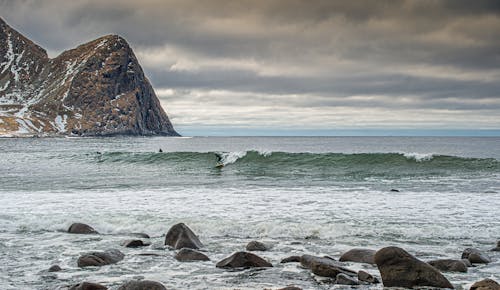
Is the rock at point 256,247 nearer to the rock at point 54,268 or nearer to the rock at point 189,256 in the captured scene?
the rock at point 189,256

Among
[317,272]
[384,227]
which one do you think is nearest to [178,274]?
[317,272]

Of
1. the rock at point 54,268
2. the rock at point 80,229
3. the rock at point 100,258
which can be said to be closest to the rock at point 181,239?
the rock at point 100,258

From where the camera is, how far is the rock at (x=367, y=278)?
7740 mm

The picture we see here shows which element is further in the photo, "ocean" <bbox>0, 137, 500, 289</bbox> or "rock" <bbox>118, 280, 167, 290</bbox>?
"ocean" <bbox>0, 137, 500, 289</bbox>

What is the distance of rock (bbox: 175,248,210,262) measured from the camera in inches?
363

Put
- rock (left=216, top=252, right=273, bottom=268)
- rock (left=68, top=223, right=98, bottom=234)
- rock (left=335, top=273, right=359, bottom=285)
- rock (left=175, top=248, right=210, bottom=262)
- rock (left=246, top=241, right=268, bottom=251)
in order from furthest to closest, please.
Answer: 1. rock (left=68, top=223, right=98, bottom=234)
2. rock (left=246, top=241, right=268, bottom=251)
3. rock (left=175, top=248, right=210, bottom=262)
4. rock (left=216, top=252, right=273, bottom=268)
5. rock (left=335, top=273, right=359, bottom=285)

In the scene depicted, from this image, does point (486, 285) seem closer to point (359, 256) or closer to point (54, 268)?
point (359, 256)

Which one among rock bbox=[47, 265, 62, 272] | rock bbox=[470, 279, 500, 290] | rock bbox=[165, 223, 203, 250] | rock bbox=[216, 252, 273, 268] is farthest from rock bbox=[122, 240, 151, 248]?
rock bbox=[470, 279, 500, 290]

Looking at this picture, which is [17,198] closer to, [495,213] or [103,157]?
[495,213]

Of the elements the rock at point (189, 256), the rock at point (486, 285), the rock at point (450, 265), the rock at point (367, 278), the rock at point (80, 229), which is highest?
the rock at point (486, 285)

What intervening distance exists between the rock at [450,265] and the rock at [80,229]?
29.5 ft

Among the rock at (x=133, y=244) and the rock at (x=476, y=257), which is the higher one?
the rock at (x=476, y=257)

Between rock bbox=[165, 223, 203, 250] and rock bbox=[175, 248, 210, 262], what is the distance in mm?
839

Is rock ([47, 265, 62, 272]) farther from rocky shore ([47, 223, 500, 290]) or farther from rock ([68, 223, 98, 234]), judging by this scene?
rock ([68, 223, 98, 234])
